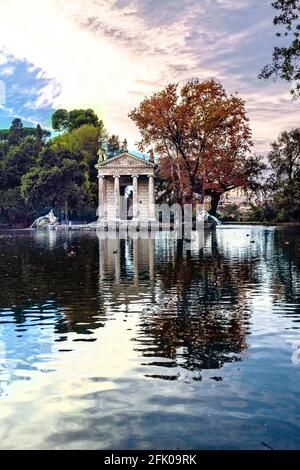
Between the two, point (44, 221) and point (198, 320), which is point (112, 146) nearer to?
point (44, 221)

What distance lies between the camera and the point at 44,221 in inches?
3246

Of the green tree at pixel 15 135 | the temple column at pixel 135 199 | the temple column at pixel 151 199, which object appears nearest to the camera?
the temple column at pixel 151 199

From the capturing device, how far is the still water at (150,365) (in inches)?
216

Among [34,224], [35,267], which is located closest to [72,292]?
[35,267]

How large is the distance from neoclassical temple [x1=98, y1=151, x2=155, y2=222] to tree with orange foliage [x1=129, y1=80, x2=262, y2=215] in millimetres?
11965

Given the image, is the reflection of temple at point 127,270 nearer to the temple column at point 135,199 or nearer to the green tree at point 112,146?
the temple column at point 135,199

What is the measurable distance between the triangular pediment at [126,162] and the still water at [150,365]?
69.3m

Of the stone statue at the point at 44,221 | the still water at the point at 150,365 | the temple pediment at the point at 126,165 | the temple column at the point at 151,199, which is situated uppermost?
the temple pediment at the point at 126,165

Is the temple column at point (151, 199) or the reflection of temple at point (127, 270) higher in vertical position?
the temple column at point (151, 199)

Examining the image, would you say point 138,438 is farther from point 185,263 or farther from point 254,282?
point 185,263

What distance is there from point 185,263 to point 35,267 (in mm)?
6245

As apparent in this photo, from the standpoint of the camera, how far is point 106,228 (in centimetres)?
7319

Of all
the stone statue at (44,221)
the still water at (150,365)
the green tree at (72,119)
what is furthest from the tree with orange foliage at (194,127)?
the green tree at (72,119)

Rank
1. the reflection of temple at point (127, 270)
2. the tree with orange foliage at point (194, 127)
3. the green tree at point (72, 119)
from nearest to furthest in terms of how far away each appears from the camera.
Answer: the reflection of temple at point (127, 270) → the tree with orange foliage at point (194, 127) → the green tree at point (72, 119)
